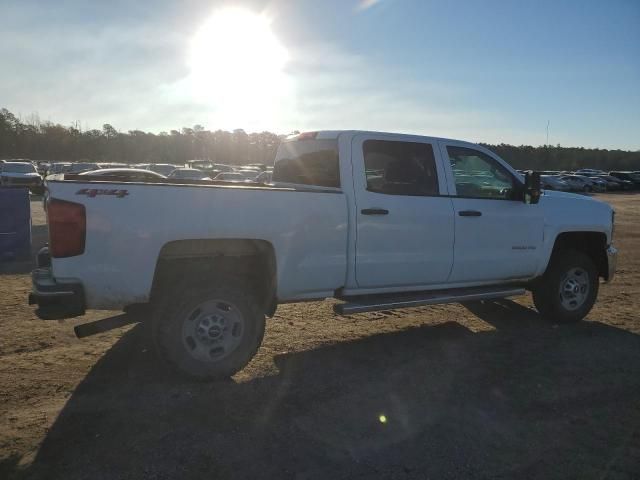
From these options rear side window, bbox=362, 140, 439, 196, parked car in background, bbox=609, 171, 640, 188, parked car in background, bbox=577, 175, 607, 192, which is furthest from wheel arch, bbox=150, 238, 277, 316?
parked car in background, bbox=609, 171, 640, 188

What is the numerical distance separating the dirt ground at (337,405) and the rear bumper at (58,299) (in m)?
0.69

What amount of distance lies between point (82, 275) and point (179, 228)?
78cm

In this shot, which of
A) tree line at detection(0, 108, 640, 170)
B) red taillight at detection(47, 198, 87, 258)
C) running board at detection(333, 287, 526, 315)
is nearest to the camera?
red taillight at detection(47, 198, 87, 258)

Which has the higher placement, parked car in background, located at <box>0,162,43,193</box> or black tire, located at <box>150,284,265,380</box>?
parked car in background, located at <box>0,162,43,193</box>

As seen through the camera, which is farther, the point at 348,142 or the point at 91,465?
the point at 348,142

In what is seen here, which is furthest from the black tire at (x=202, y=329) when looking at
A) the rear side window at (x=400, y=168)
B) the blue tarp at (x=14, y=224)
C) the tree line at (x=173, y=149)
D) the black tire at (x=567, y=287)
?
the tree line at (x=173, y=149)

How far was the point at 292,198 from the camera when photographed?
4461 mm

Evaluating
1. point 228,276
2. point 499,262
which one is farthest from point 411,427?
point 499,262

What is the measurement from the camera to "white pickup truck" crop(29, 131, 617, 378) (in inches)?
155

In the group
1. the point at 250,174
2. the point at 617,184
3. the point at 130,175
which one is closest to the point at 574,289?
the point at 130,175

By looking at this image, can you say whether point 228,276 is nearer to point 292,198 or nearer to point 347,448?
point 292,198

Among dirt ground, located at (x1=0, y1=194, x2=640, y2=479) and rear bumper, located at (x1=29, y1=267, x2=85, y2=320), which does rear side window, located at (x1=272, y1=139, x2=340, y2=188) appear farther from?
rear bumper, located at (x1=29, y1=267, x2=85, y2=320)

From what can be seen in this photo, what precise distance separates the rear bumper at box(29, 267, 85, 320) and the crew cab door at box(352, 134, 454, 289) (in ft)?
7.71

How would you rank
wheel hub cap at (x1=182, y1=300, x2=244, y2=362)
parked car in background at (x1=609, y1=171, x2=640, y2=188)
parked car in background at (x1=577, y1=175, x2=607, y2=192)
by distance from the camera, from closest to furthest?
wheel hub cap at (x1=182, y1=300, x2=244, y2=362)
parked car in background at (x1=577, y1=175, x2=607, y2=192)
parked car in background at (x1=609, y1=171, x2=640, y2=188)
